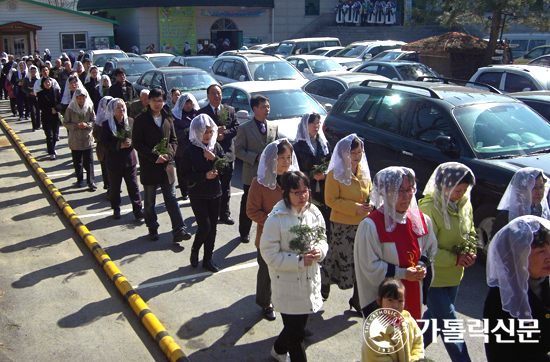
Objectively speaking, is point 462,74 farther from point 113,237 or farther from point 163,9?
point 163,9

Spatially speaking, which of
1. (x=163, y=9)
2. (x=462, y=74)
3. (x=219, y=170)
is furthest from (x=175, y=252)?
(x=163, y=9)

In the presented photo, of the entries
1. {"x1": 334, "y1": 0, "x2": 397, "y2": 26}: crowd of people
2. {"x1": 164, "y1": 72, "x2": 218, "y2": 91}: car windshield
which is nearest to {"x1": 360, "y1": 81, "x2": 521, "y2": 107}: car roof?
{"x1": 164, "y1": 72, "x2": 218, "y2": 91}: car windshield

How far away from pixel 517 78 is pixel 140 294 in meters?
10.1

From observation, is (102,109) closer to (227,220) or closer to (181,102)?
(181,102)

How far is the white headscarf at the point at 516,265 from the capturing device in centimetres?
321

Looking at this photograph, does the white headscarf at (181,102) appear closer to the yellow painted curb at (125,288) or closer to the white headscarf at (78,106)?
the white headscarf at (78,106)

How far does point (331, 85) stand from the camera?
13.2m

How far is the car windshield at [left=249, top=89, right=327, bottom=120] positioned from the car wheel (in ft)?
16.8

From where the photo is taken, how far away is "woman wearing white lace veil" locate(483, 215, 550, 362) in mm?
3189

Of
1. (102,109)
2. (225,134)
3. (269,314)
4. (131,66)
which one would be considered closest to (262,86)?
(225,134)

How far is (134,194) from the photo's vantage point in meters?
8.17

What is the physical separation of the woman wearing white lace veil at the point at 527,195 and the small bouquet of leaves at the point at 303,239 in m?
1.65

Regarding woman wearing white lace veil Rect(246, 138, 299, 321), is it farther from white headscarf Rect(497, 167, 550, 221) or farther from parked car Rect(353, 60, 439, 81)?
parked car Rect(353, 60, 439, 81)

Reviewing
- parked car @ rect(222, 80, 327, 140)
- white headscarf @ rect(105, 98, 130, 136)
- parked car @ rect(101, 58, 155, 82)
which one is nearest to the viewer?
white headscarf @ rect(105, 98, 130, 136)
